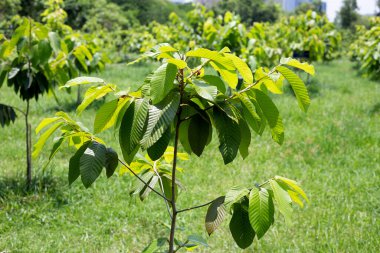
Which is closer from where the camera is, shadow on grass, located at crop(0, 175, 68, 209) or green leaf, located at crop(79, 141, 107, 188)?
green leaf, located at crop(79, 141, 107, 188)

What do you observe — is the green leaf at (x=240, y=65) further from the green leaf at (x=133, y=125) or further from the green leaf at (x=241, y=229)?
the green leaf at (x=241, y=229)

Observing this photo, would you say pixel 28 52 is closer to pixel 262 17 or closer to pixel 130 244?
pixel 130 244

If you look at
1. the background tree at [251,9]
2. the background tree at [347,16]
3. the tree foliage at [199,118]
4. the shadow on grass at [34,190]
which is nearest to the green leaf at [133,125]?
the tree foliage at [199,118]

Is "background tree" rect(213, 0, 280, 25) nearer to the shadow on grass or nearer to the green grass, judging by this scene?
the green grass

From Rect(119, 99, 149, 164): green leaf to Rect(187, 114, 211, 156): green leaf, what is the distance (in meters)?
0.18

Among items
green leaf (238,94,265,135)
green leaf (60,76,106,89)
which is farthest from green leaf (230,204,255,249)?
green leaf (60,76,106,89)

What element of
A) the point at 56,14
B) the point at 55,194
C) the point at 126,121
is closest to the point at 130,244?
the point at 55,194

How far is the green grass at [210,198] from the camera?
2748 millimetres

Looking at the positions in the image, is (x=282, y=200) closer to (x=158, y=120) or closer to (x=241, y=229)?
(x=241, y=229)

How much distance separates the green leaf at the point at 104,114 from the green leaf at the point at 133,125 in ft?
0.20

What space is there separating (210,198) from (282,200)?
236cm

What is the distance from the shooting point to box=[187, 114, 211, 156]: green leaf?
126cm

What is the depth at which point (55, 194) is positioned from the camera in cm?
340

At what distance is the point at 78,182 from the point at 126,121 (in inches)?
106
